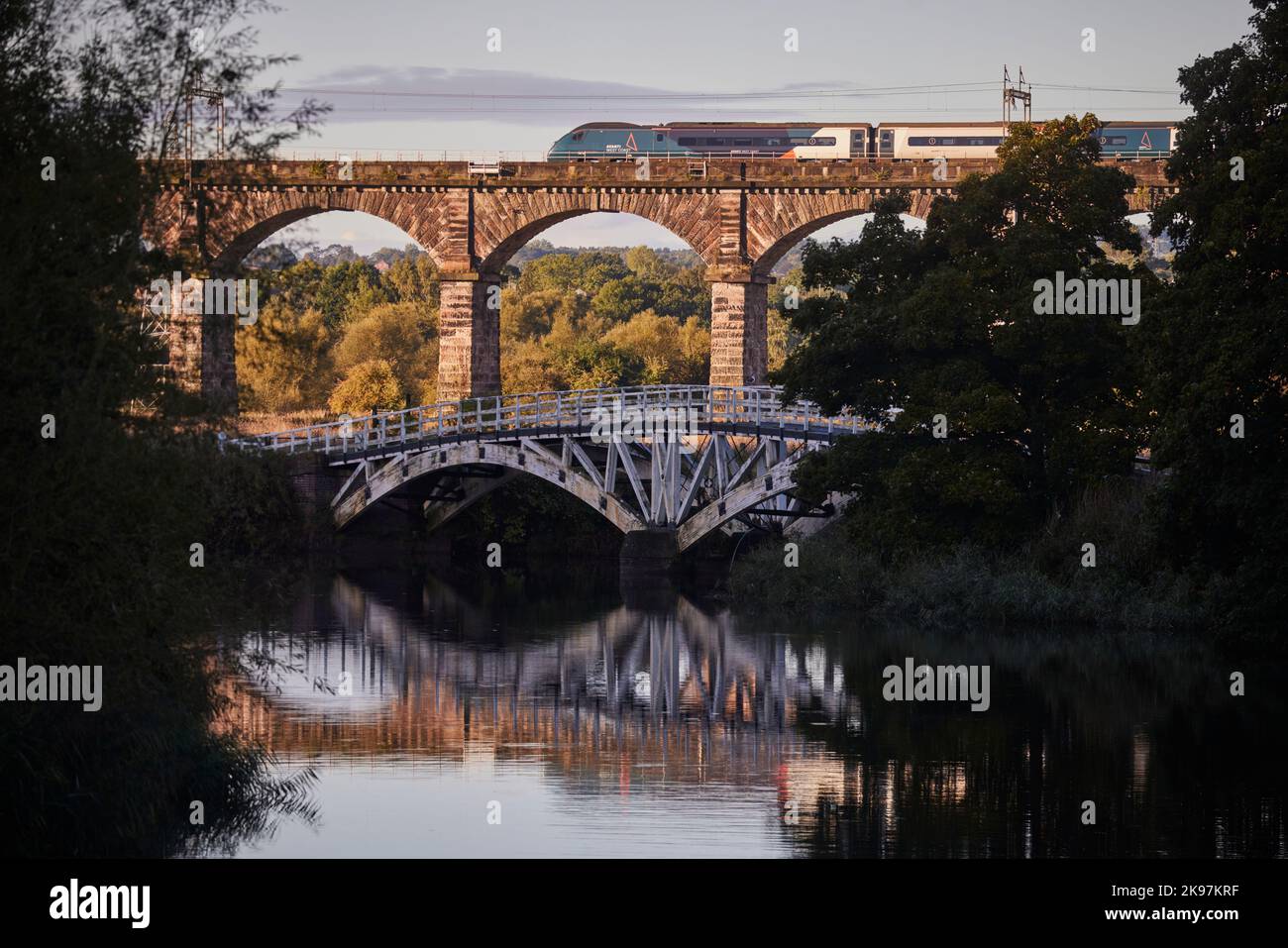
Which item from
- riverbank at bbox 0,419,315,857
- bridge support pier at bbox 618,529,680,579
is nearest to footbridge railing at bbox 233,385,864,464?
bridge support pier at bbox 618,529,680,579

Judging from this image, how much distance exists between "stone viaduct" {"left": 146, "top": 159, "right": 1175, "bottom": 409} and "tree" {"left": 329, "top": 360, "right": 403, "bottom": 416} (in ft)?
23.9

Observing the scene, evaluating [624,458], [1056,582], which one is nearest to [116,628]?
[1056,582]

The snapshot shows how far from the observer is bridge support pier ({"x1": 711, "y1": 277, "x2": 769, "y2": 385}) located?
159 ft

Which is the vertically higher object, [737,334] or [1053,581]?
[737,334]

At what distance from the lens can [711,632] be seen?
32.4 metres

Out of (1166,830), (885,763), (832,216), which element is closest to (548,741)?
(885,763)

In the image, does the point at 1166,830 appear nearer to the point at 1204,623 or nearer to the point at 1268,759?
the point at 1268,759

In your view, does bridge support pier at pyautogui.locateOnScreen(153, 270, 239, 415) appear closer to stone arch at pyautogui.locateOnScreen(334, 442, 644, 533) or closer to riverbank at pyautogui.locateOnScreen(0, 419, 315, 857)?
riverbank at pyautogui.locateOnScreen(0, 419, 315, 857)

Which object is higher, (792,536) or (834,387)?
(834,387)

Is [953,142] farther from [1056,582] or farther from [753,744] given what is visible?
[753,744]

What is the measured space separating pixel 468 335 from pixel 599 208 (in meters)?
4.68

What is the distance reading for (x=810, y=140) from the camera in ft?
206

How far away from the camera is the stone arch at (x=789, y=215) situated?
4725 cm

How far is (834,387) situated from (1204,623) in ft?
25.0
